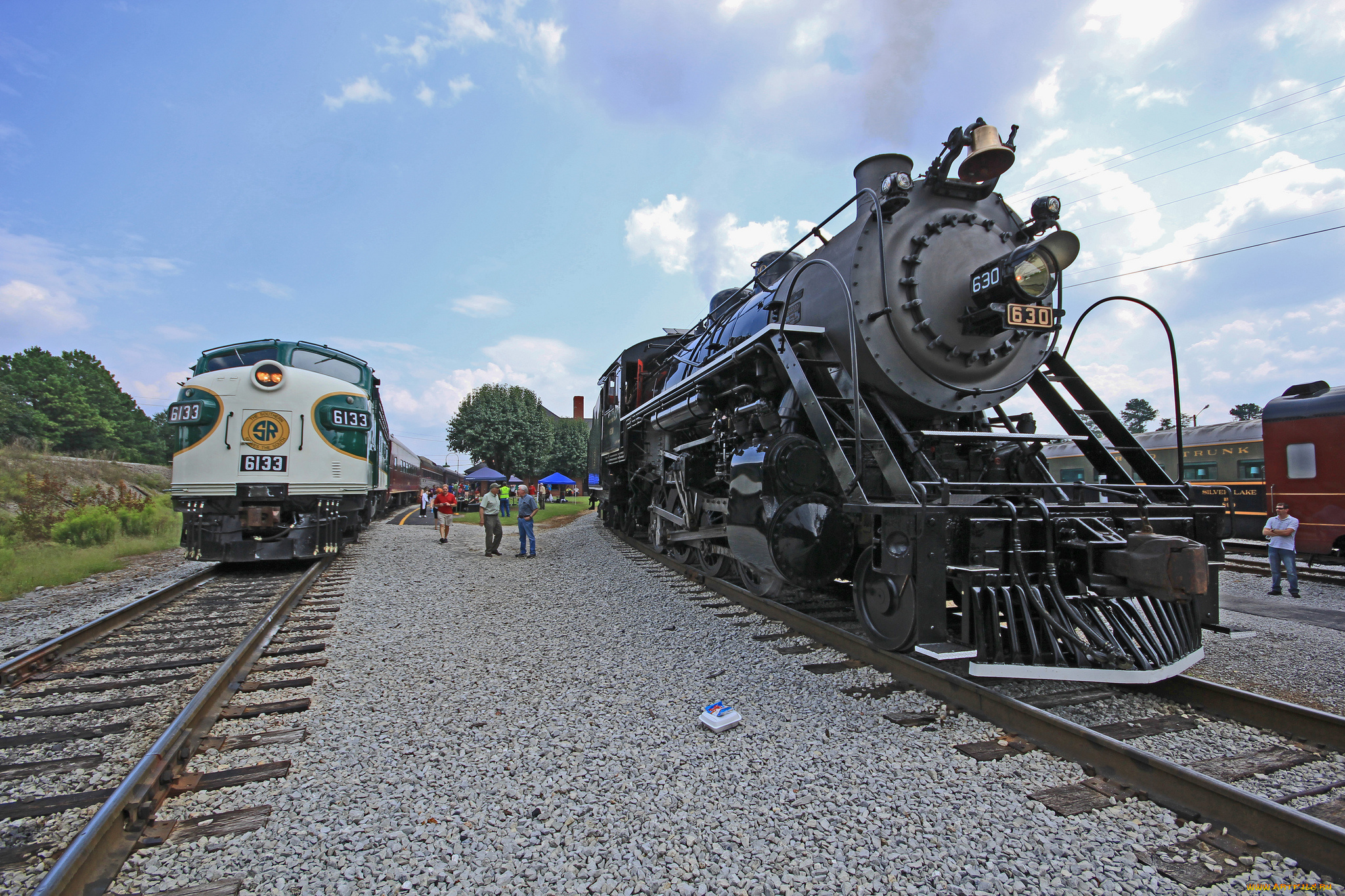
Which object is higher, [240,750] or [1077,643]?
[1077,643]

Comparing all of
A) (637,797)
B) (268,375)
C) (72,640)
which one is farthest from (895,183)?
(268,375)

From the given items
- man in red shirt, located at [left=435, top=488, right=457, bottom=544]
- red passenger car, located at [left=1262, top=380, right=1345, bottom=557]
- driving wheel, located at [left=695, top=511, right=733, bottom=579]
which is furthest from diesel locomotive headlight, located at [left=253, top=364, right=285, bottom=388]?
red passenger car, located at [left=1262, top=380, right=1345, bottom=557]

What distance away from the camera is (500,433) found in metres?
38.4

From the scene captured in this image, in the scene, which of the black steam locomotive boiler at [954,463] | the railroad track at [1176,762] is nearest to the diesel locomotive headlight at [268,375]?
the black steam locomotive boiler at [954,463]

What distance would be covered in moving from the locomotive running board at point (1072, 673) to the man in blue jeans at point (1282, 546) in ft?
20.2

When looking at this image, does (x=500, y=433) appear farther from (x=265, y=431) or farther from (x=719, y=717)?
(x=719, y=717)

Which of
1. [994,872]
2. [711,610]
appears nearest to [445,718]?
[994,872]

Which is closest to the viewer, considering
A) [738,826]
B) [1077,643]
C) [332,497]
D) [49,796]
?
[738,826]

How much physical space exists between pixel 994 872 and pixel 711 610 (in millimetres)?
3910

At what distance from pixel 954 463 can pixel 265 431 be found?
320 inches

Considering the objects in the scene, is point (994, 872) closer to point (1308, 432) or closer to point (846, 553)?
point (846, 553)

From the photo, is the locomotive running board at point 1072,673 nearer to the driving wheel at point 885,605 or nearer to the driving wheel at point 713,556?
the driving wheel at point 885,605

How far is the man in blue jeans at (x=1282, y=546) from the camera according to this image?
7.29 meters

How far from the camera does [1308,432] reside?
30.7ft
